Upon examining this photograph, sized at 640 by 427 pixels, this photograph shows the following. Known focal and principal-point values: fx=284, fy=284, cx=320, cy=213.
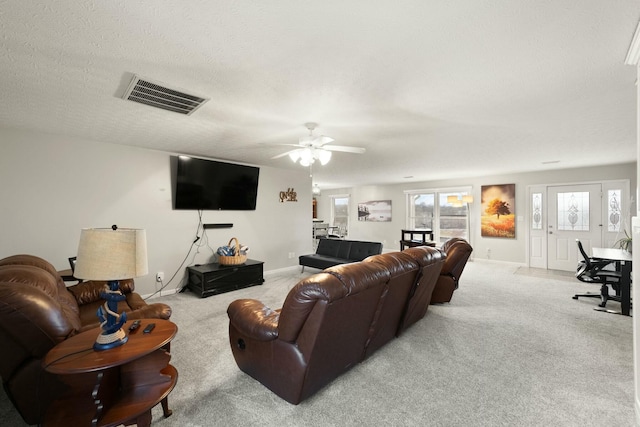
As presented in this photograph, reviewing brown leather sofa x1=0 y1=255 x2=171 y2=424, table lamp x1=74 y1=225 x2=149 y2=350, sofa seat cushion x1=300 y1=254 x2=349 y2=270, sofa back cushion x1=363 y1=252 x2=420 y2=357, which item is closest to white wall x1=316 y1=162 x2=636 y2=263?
sofa seat cushion x1=300 y1=254 x2=349 y2=270

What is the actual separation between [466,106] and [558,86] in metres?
0.68

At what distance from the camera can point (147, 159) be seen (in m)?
4.44

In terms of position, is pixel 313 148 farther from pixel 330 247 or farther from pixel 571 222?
pixel 571 222

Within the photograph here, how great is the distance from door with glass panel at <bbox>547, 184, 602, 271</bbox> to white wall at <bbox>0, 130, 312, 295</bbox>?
6817mm

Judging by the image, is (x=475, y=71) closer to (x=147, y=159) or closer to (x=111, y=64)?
(x=111, y=64)

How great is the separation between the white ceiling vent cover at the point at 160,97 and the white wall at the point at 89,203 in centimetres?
204

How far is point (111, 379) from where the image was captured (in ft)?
5.62

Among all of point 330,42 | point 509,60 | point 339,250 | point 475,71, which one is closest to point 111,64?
point 330,42

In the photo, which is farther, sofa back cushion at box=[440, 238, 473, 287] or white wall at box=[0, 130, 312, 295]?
sofa back cushion at box=[440, 238, 473, 287]

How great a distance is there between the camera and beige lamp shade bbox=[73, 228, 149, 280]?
1.49m

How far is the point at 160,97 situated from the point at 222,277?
3.01 meters

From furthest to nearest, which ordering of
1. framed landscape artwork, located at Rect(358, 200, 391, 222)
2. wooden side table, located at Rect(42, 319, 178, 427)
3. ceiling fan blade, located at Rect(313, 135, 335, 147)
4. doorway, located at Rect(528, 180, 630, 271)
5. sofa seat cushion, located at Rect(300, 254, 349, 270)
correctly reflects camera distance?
framed landscape artwork, located at Rect(358, 200, 391, 222)
doorway, located at Rect(528, 180, 630, 271)
sofa seat cushion, located at Rect(300, 254, 349, 270)
ceiling fan blade, located at Rect(313, 135, 335, 147)
wooden side table, located at Rect(42, 319, 178, 427)

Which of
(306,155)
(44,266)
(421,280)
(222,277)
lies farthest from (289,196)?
(44,266)

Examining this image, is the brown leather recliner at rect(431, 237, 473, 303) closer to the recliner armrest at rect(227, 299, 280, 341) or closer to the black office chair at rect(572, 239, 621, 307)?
the black office chair at rect(572, 239, 621, 307)
